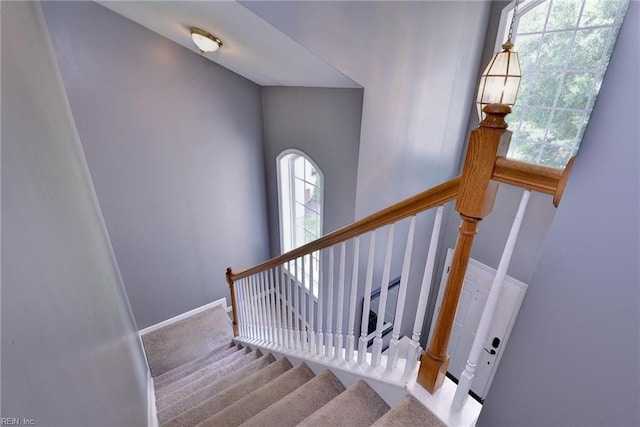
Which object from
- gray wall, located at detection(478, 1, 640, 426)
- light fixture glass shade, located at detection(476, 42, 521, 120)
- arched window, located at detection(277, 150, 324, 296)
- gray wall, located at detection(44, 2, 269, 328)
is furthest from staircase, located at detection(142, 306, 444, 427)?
light fixture glass shade, located at detection(476, 42, 521, 120)

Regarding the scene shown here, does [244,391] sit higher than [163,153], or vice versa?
[163,153]

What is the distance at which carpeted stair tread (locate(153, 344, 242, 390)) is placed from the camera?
9.29ft

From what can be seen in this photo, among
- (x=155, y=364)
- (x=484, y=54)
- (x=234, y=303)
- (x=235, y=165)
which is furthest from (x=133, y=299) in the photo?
(x=484, y=54)

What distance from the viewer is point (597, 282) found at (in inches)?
20.5

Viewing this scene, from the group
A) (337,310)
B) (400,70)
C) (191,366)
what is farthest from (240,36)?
(191,366)

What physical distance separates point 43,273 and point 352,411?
1138mm

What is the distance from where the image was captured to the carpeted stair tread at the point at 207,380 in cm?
219

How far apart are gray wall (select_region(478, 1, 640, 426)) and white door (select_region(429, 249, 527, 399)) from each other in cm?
264

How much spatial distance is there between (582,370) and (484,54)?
3210 mm

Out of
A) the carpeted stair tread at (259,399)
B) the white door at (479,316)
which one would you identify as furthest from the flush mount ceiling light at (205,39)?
the white door at (479,316)

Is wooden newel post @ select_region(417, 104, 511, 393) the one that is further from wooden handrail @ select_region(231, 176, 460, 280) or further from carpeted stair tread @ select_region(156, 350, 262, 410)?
carpeted stair tread @ select_region(156, 350, 262, 410)

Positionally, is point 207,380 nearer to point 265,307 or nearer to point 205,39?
point 265,307

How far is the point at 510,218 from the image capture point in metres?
2.97

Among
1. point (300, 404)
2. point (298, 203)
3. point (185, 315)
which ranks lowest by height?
point (185, 315)
